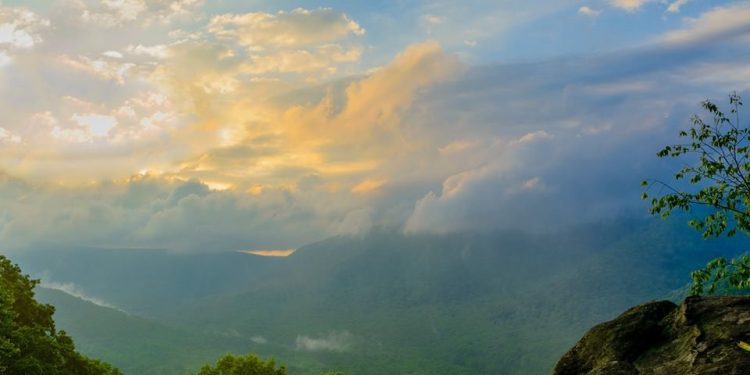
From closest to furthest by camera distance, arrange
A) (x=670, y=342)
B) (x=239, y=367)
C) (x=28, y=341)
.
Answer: (x=670, y=342) → (x=28, y=341) → (x=239, y=367)

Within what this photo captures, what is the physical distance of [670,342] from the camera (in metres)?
15.4

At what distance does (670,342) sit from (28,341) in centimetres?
4144

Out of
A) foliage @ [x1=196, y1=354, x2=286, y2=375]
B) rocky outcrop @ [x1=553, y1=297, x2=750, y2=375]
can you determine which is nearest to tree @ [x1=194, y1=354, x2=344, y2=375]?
foliage @ [x1=196, y1=354, x2=286, y2=375]

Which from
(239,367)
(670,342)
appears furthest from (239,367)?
→ (670,342)

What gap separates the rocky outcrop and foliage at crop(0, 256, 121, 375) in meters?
34.1

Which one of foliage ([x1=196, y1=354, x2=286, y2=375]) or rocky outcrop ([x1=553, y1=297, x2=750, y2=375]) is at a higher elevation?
rocky outcrop ([x1=553, y1=297, x2=750, y2=375])

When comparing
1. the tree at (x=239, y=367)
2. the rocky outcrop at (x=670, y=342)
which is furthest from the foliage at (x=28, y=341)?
the rocky outcrop at (x=670, y=342)

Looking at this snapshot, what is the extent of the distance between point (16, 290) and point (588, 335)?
160ft

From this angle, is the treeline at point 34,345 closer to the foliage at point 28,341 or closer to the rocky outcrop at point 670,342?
the foliage at point 28,341

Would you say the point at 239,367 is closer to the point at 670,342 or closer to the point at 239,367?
the point at 239,367

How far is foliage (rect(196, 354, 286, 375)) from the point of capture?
216 ft

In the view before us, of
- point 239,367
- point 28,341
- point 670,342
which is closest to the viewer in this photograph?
point 670,342

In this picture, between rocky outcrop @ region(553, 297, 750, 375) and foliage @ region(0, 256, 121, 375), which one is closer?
rocky outcrop @ region(553, 297, 750, 375)

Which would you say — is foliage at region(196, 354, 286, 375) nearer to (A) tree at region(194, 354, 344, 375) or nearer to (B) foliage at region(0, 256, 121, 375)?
(A) tree at region(194, 354, 344, 375)
